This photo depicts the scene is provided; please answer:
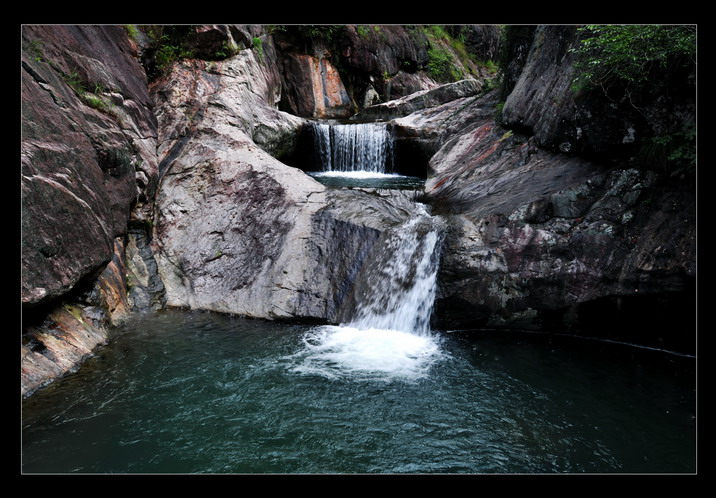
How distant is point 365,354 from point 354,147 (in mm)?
9020

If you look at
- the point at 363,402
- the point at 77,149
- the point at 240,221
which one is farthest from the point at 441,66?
the point at 363,402

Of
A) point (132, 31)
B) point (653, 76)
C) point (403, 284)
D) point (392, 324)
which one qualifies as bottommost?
point (392, 324)

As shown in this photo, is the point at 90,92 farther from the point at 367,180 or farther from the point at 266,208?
the point at 367,180

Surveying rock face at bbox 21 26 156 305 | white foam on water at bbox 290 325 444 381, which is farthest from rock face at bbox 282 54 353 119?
white foam on water at bbox 290 325 444 381

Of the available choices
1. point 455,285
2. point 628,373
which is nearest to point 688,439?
point 628,373

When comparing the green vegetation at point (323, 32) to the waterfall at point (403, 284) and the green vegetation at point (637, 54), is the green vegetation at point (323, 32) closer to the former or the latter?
the waterfall at point (403, 284)

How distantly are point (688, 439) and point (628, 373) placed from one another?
4.61ft

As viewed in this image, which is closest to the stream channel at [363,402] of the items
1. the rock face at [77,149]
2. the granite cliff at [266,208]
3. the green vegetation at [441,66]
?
the granite cliff at [266,208]

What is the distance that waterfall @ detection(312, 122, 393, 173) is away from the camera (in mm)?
13758

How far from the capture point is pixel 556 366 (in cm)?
603

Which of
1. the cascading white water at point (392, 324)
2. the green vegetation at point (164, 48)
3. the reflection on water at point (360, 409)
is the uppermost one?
the green vegetation at point (164, 48)

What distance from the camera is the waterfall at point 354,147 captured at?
13758 millimetres

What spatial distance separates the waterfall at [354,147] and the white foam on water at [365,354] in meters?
7.72

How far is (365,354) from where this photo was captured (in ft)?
20.7
